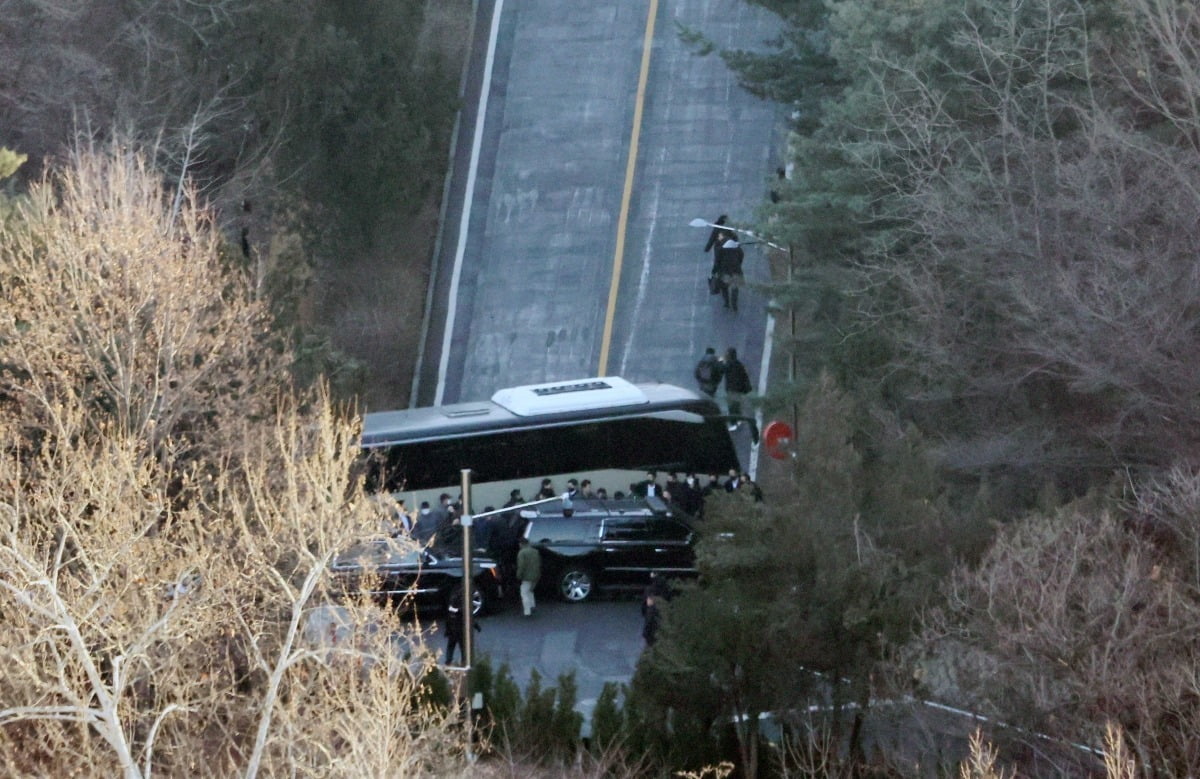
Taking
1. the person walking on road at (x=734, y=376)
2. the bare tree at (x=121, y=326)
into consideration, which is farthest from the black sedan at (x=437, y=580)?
the person walking on road at (x=734, y=376)

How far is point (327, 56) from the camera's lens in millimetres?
32469

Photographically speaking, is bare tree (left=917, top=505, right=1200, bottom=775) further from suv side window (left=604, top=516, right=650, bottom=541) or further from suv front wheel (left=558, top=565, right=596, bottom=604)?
suv front wheel (left=558, top=565, right=596, bottom=604)

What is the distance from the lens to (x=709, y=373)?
3045cm

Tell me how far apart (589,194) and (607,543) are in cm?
1313

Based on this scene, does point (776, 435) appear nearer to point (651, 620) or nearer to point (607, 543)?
point (607, 543)

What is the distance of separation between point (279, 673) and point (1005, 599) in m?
6.75

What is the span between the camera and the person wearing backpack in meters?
30.1

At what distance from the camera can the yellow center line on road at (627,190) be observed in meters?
33.6

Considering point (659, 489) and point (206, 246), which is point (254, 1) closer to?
point (206, 246)

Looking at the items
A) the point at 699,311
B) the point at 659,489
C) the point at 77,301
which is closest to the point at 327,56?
the point at 699,311

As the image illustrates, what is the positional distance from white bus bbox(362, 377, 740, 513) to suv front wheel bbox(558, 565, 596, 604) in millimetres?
2351

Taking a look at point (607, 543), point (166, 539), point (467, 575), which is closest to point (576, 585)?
point (607, 543)

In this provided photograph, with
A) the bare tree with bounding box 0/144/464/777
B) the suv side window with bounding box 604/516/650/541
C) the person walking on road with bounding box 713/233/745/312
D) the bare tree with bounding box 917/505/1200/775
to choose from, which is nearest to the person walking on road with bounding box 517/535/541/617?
the suv side window with bounding box 604/516/650/541

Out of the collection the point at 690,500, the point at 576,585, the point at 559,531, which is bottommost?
the point at 576,585
